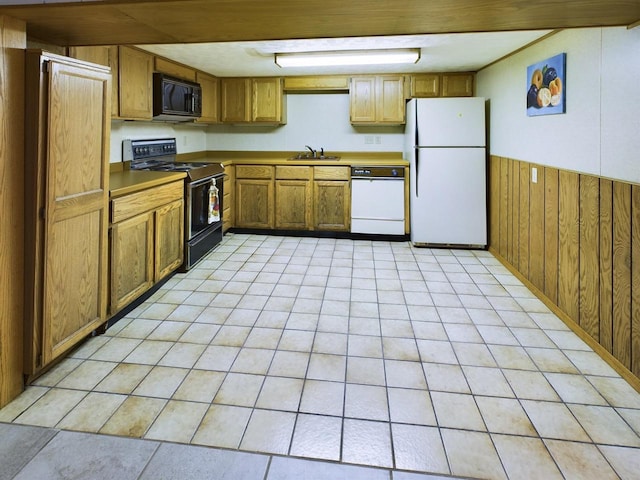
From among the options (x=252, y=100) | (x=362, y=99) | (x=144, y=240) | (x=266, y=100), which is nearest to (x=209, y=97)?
(x=252, y=100)

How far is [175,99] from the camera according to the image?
13.4 feet

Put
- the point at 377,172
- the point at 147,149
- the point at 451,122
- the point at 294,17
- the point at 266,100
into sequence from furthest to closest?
the point at 266,100 < the point at 377,172 < the point at 451,122 < the point at 147,149 < the point at 294,17

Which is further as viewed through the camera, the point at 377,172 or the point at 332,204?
the point at 332,204

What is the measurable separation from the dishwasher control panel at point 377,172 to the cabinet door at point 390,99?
695mm

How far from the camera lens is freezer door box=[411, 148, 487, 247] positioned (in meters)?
4.53

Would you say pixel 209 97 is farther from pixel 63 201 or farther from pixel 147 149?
pixel 63 201

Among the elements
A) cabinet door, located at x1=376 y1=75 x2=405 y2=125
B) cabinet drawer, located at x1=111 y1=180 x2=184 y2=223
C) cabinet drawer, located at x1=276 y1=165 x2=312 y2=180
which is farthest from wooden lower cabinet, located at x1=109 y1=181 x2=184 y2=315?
cabinet door, located at x1=376 y1=75 x2=405 y2=125

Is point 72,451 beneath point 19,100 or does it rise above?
beneath

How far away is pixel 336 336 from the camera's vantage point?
260 cm

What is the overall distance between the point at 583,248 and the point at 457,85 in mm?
3034

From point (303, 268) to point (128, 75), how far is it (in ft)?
7.36

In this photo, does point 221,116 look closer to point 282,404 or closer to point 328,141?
point 328,141

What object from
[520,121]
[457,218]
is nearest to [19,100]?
[520,121]

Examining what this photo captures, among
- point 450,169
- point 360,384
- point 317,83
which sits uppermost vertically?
point 317,83
